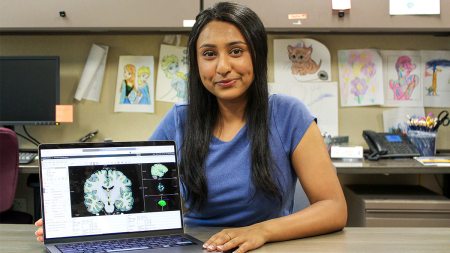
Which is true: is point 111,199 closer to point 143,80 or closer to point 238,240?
point 238,240

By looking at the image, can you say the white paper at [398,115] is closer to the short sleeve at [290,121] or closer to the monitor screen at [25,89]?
the short sleeve at [290,121]

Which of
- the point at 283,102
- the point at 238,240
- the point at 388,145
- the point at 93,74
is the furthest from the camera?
the point at 93,74

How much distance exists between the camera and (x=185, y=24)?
2162 mm

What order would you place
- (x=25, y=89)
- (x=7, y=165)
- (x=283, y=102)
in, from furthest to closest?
(x=25, y=89) < (x=7, y=165) < (x=283, y=102)

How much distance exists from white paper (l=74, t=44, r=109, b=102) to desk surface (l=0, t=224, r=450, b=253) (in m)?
1.42

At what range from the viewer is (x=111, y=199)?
1004mm

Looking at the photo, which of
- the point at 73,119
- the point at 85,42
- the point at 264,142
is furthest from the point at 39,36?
the point at 264,142

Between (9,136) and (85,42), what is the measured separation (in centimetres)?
76

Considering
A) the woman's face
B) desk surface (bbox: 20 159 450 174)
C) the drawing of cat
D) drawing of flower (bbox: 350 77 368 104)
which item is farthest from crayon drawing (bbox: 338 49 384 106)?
the woman's face

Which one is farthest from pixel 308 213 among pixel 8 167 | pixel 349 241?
pixel 8 167

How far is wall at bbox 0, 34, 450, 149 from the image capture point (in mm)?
2471

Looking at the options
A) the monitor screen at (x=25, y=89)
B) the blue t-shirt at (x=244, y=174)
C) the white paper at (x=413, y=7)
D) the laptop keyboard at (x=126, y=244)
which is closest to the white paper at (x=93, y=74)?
the monitor screen at (x=25, y=89)

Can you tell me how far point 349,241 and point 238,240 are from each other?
8.8 inches

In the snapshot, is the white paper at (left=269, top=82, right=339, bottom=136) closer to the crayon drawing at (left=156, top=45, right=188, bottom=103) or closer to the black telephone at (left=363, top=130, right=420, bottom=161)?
the black telephone at (left=363, top=130, right=420, bottom=161)
